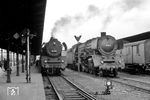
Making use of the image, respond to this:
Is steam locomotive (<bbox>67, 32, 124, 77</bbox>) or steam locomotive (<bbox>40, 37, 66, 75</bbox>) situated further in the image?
steam locomotive (<bbox>40, 37, 66, 75</bbox>)

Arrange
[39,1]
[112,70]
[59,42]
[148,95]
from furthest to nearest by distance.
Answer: [59,42] < [112,70] < [148,95] < [39,1]

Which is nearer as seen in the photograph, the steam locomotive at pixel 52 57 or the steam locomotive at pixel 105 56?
the steam locomotive at pixel 105 56

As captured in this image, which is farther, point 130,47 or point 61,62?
point 130,47

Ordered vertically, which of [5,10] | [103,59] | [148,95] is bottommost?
[148,95]

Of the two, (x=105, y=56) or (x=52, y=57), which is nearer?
(x=105, y=56)

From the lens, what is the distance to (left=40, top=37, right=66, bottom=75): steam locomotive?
2395 cm

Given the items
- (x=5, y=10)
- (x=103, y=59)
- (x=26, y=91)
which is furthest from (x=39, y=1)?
(x=103, y=59)

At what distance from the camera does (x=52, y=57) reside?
79.8ft

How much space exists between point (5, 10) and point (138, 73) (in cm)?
2009

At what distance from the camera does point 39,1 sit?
8555 millimetres

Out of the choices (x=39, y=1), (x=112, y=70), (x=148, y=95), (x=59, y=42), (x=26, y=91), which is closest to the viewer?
(x=39, y=1)

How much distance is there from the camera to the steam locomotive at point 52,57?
78.6ft

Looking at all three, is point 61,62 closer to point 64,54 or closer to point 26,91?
point 64,54

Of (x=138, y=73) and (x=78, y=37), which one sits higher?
(x=78, y=37)
